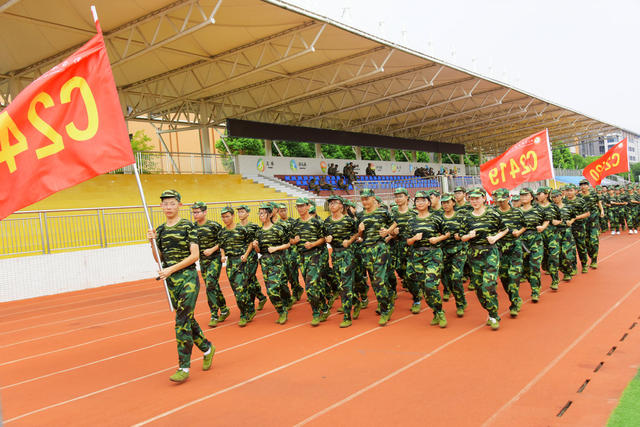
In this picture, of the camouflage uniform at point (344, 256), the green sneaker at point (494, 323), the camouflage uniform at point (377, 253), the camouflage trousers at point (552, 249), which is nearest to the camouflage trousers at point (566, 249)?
the camouflage trousers at point (552, 249)

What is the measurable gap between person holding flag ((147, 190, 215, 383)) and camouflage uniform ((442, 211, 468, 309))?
339 centimetres

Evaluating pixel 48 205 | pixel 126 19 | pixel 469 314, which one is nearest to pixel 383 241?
pixel 469 314

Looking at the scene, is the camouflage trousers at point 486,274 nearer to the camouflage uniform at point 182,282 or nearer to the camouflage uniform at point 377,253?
the camouflage uniform at point 377,253

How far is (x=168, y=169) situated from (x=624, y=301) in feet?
62.0

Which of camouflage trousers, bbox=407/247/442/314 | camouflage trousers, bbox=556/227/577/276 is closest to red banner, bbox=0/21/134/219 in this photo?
camouflage trousers, bbox=407/247/442/314

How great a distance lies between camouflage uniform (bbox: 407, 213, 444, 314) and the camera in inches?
239

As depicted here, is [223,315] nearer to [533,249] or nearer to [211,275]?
[211,275]

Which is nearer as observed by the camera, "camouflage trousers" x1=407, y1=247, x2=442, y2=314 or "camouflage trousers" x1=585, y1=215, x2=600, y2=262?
"camouflage trousers" x1=407, y1=247, x2=442, y2=314

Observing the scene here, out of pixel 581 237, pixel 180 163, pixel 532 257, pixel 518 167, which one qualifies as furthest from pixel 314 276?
pixel 180 163

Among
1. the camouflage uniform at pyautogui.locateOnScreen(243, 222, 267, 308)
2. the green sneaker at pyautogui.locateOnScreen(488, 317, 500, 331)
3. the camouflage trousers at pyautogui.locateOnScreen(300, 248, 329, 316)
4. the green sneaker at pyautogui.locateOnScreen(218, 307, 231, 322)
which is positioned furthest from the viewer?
the green sneaker at pyautogui.locateOnScreen(218, 307, 231, 322)

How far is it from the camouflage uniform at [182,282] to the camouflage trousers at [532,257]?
205 inches

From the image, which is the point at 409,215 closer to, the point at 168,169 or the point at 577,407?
the point at 577,407

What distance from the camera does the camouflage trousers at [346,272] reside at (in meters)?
6.51

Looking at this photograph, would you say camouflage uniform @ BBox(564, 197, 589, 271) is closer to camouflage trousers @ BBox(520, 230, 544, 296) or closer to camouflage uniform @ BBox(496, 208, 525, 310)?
camouflage trousers @ BBox(520, 230, 544, 296)
